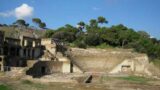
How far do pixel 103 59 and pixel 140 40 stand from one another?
53.8 feet

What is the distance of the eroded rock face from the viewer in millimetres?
65300

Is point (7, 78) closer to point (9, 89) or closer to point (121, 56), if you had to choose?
point (9, 89)

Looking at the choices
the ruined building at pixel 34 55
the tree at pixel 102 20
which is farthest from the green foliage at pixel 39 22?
Result: the ruined building at pixel 34 55

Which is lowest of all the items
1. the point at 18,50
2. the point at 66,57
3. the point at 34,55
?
the point at 66,57

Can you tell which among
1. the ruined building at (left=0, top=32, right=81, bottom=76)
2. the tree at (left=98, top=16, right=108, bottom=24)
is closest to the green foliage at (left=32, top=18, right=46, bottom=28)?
the tree at (left=98, top=16, right=108, bottom=24)

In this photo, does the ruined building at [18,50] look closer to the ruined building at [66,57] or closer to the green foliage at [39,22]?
the ruined building at [66,57]

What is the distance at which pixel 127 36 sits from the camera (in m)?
83.9

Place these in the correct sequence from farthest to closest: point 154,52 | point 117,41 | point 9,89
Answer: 1. point 117,41
2. point 154,52
3. point 9,89

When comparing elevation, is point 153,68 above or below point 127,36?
below

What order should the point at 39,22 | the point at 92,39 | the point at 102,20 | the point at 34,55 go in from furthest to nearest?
the point at 39,22 → the point at 102,20 → the point at 92,39 → the point at 34,55

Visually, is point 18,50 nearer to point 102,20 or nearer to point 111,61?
point 111,61

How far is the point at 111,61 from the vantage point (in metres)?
68.1

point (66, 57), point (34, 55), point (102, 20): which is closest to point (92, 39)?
point (102, 20)

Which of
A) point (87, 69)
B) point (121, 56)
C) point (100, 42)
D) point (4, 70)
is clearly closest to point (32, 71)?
point (4, 70)
